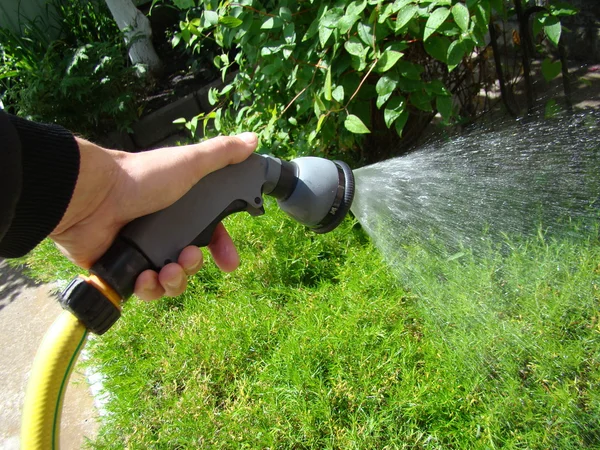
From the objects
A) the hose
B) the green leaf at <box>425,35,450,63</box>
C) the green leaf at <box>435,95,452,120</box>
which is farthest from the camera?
the green leaf at <box>435,95,452,120</box>

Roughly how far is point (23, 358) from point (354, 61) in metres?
2.34

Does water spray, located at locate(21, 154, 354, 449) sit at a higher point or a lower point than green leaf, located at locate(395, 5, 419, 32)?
lower

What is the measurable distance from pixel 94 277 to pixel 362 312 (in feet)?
3.99

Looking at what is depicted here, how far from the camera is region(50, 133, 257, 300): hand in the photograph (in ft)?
4.74

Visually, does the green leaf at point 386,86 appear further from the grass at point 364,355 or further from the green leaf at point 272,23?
the grass at point 364,355

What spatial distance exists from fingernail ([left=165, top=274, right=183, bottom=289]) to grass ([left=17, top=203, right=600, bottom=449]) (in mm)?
765

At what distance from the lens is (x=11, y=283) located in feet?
11.9

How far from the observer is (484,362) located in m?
1.84

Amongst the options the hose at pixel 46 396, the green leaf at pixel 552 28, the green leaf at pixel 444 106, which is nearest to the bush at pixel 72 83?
the green leaf at pixel 444 106

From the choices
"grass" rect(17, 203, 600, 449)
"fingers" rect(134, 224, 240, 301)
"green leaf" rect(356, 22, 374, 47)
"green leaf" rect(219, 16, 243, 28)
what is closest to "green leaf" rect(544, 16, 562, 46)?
"green leaf" rect(356, 22, 374, 47)

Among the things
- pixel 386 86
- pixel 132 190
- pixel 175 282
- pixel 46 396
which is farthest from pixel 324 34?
pixel 46 396

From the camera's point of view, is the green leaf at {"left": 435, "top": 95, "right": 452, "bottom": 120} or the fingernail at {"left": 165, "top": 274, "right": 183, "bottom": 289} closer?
the fingernail at {"left": 165, "top": 274, "right": 183, "bottom": 289}

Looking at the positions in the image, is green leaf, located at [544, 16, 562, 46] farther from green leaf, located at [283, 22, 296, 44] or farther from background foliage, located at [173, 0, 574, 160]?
green leaf, located at [283, 22, 296, 44]

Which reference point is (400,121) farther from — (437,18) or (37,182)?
(37,182)
